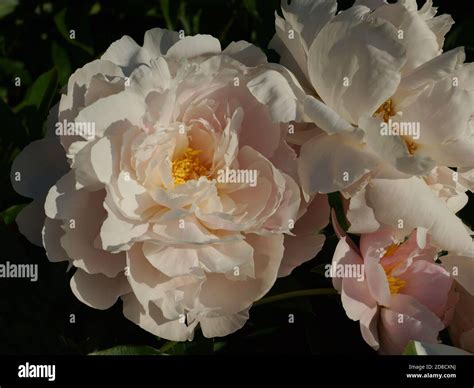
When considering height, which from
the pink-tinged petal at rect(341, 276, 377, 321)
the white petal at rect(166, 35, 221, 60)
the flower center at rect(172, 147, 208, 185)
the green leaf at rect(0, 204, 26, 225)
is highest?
the white petal at rect(166, 35, 221, 60)

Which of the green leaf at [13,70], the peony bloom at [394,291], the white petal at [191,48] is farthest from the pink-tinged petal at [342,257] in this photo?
the green leaf at [13,70]

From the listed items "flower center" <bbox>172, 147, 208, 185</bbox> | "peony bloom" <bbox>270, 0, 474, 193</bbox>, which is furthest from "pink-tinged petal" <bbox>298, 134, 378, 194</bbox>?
"flower center" <bbox>172, 147, 208, 185</bbox>

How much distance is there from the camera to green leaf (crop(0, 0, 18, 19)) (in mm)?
1370

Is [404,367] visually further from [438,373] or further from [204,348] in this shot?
[204,348]

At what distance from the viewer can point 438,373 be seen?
0.87 meters

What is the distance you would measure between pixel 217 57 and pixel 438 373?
1.32ft

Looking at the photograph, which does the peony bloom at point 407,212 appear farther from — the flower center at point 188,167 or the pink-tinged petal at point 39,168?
the pink-tinged petal at point 39,168

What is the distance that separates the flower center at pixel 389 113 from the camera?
2.69 ft

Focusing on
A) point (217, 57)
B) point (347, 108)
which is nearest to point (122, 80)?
point (217, 57)

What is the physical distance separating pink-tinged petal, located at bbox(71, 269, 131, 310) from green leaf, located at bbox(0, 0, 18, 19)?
2.35ft

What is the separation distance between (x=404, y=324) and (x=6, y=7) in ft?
2.89

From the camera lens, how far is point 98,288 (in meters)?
0.81

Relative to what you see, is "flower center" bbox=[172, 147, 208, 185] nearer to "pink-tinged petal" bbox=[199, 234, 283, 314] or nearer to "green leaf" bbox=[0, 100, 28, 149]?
"pink-tinged petal" bbox=[199, 234, 283, 314]

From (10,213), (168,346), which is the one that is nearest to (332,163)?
(168,346)
